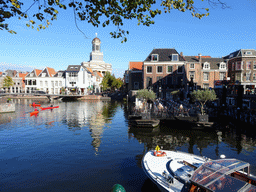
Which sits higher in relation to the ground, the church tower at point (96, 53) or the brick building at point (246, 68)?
the church tower at point (96, 53)

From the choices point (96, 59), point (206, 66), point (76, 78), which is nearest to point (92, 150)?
point (206, 66)

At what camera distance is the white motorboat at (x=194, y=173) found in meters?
7.16

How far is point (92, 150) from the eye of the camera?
17.2 meters

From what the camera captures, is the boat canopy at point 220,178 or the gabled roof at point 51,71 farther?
the gabled roof at point 51,71

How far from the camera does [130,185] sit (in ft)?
37.2

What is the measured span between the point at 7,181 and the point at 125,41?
12108mm

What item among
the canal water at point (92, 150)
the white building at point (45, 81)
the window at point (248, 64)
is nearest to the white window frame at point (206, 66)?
the window at point (248, 64)

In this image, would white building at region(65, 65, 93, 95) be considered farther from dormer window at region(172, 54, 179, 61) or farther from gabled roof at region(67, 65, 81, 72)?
dormer window at region(172, 54, 179, 61)

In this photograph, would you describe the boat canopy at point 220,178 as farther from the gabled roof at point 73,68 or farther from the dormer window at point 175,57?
the gabled roof at point 73,68

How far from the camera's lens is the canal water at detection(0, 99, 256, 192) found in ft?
38.7

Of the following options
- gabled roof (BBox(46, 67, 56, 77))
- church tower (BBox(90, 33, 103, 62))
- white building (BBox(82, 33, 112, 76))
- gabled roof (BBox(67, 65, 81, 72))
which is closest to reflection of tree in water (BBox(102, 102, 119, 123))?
gabled roof (BBox(67, 65, 81, 72))

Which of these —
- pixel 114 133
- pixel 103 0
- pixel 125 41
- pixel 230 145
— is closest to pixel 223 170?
pixel 125 41

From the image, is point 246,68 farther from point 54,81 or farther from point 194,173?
point 54,81

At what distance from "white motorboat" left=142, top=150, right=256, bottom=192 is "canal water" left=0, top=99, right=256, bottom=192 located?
1599mm
